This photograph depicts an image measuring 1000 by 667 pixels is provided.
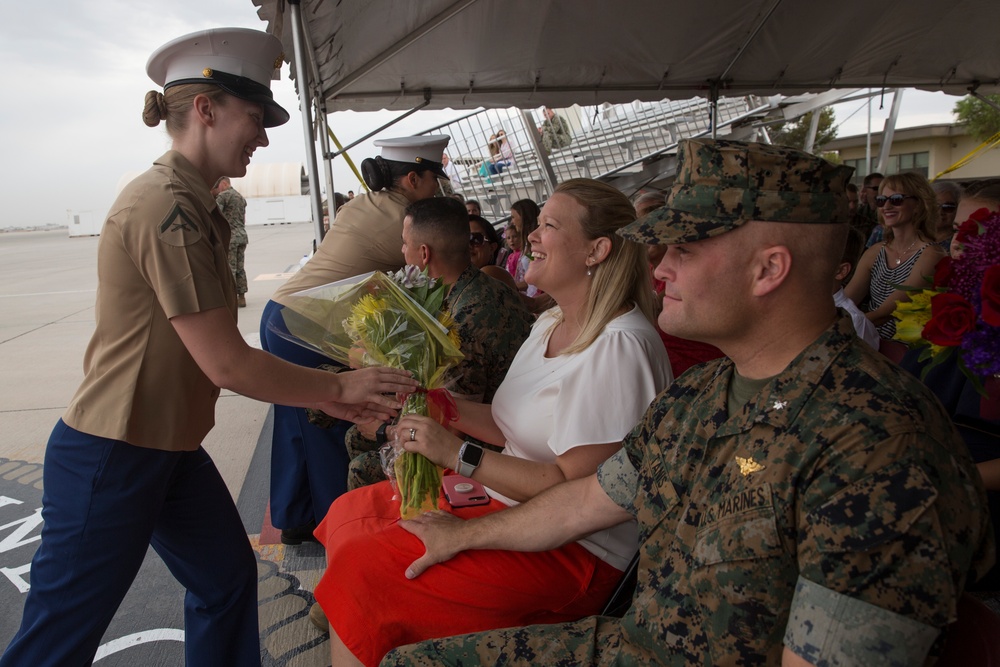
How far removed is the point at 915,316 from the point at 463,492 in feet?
4.69

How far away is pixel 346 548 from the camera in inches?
73.7

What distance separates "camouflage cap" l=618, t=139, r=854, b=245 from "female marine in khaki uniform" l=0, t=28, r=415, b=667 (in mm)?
1126

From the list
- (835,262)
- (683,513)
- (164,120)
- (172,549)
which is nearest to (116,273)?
(164,120)

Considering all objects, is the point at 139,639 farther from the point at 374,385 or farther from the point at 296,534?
the point at 374,385

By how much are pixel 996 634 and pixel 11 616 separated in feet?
11.4

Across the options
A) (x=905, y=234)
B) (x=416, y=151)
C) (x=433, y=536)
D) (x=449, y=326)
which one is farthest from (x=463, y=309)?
(x=905, y=234)

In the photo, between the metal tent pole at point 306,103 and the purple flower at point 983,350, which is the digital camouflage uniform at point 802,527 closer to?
the purple flower at point 983,350

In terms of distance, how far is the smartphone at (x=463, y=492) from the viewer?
2.20m

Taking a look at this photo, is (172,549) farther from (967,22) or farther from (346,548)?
(967,22)

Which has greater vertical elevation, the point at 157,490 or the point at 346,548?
the point at 157,490

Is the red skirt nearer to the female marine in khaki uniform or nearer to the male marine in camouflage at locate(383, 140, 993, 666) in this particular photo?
the male marine in camouflage at locate(383, 140, 993, 666)

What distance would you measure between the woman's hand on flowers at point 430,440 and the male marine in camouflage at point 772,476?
22.1 inches

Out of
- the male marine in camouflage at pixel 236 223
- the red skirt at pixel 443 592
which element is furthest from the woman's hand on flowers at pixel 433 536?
the male marine in camouflage at pixel 236 223

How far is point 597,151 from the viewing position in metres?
13.0
